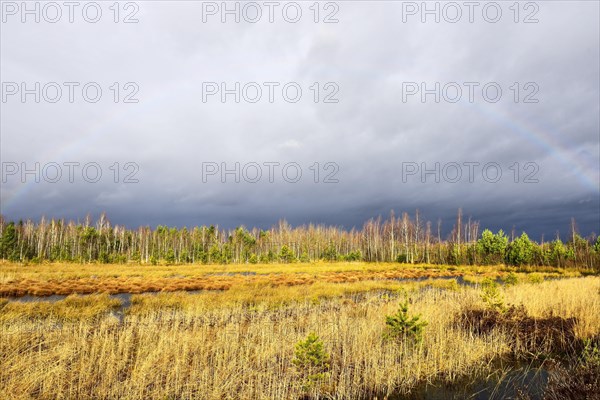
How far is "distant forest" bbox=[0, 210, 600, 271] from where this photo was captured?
61.5 meters

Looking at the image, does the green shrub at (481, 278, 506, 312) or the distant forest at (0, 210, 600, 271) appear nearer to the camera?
the green shrub at (481, 278, 506, 312)

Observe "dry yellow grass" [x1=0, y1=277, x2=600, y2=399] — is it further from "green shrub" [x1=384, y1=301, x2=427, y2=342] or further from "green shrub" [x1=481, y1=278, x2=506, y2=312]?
"green shrub" [x1=481, y1=278, x2=506, y2=312]

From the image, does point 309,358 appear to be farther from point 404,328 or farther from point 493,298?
point 493,298

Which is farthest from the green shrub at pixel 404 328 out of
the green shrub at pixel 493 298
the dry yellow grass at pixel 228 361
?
the green shrub at pixel 493 298

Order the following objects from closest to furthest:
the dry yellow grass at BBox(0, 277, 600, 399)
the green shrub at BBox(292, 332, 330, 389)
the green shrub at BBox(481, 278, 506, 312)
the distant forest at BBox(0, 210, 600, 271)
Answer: the dry yellow grass at BBox(0, 277, 600, 399), the green shrub at BBox(292, 332, 330, 389), the green shrub at BBox(481, 278, 506, 312), the distant forest at BBox(0, 210, 600, 271)

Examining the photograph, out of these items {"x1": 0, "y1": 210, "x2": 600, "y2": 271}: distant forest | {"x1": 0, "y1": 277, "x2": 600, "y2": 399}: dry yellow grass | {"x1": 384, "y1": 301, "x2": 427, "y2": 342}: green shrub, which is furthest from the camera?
{"x1": 0, "y1": 210, "x2": 600, "y2": 271}: distant forest

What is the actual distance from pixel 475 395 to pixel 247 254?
85.7 m

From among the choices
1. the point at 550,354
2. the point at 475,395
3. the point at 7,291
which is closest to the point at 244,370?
the point at 475,395

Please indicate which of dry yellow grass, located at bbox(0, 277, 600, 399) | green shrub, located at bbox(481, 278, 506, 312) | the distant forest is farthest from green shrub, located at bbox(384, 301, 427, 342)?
the distant forest

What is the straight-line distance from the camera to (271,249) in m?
89.7

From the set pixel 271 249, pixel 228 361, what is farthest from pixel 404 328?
pixel 271 249

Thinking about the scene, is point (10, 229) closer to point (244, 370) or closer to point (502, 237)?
point (244, 370)

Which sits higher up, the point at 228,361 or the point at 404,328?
the point at 404,328

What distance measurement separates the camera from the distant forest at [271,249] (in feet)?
202
